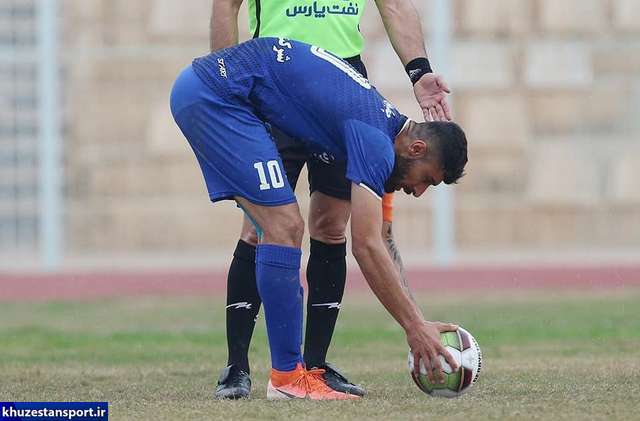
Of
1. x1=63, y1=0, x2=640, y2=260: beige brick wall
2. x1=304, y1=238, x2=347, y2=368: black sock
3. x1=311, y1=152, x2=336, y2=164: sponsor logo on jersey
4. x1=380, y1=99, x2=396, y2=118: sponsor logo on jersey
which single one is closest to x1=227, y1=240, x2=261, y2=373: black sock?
x1=304, y1=238, x2=347, y2=368: black sock

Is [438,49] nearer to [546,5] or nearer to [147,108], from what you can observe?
[546,5]

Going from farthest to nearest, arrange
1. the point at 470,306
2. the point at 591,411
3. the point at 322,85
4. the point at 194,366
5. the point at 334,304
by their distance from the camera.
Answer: the point at 470,306 → the point at 194,366 → the point at 334,304 → the point at 322,85 → the point at 591,411

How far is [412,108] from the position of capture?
14914 millimetres

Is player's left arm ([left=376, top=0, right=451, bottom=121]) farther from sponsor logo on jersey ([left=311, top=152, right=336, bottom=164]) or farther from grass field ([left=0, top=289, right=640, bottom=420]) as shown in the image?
grass field ([left=0, top=289, right=640, bottom=420])

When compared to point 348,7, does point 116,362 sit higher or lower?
lower

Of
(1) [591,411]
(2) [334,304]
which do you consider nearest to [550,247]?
(2) [334,304]

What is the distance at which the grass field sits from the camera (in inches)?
207

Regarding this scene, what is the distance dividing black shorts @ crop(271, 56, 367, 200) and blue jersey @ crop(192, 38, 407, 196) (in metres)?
0.24

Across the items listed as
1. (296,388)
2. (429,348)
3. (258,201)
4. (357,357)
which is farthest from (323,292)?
(357,357)

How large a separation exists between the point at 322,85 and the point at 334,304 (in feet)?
3.73

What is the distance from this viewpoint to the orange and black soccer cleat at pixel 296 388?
559 centimetres

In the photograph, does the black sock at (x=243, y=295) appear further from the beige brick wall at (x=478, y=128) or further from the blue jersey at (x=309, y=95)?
the beige brick wall at (x=478, y=128)

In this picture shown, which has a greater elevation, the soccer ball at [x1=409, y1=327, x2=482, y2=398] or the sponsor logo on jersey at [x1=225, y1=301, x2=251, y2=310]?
the sponsor logo on jersey at [x1=225, y1=301, x2=251, y2=310]

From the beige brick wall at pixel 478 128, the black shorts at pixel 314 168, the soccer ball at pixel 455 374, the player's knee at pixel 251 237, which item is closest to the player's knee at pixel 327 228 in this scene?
the black shorts at pixel 314 168
